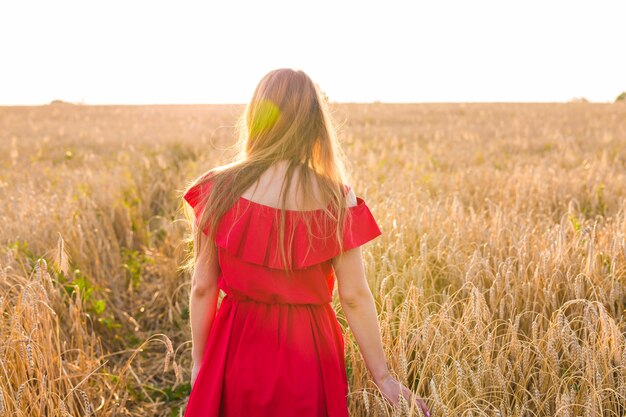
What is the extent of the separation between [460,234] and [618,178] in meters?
3.45

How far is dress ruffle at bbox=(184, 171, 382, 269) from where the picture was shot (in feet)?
5.81

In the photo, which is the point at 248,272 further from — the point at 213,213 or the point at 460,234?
the point at 460,234

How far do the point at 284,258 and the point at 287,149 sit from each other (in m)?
0.38

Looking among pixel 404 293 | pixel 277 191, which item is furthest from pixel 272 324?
pixel 404 293

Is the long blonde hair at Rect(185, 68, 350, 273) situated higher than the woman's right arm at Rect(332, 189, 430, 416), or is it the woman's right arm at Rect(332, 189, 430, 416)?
the long blonde hair at Rect(185, 68, 350, 273)

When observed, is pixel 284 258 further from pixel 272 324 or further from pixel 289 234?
pixel 272 324

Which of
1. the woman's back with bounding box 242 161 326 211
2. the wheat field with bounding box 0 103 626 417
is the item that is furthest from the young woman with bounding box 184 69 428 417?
the wheat field with bounding box 0 103 626 417

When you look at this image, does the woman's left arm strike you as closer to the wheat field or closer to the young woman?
the young woman

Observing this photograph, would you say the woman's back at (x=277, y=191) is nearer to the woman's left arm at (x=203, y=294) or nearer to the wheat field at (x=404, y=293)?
the woman's left arm at (x=203, y=294)

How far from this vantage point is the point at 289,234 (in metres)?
1.78

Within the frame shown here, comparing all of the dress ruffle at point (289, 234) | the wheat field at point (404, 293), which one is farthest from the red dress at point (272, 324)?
the wheat field at point (404, 293)

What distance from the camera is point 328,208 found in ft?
5.86

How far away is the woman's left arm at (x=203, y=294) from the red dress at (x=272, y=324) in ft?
0.24

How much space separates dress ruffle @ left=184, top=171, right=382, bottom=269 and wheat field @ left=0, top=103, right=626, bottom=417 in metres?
0.48
